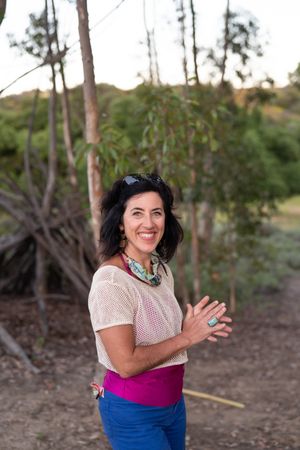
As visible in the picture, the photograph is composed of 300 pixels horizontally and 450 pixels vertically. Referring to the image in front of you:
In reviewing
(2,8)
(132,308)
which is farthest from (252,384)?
(132,308)

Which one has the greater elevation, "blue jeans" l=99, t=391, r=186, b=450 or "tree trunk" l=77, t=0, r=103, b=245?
"tree trunk" l=77, t=0, r=103, b=245

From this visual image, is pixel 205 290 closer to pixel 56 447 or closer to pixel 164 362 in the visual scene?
pixel 56 447

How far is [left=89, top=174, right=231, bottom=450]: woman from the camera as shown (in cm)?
185

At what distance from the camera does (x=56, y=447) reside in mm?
3613

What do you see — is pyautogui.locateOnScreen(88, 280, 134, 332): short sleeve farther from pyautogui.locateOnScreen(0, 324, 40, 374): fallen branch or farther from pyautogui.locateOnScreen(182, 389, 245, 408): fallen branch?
pyautogui.locateOnScreen(0, 324, 40, 374): fallen branch

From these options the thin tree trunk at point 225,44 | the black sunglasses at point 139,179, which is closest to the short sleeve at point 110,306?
the black sunglasses at point 139,179

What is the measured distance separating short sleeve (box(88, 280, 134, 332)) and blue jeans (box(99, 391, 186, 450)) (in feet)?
0.79

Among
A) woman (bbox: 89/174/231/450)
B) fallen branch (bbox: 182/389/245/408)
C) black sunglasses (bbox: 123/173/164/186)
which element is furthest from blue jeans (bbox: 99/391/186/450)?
fallen branch (bbox: 182/389/245/408)

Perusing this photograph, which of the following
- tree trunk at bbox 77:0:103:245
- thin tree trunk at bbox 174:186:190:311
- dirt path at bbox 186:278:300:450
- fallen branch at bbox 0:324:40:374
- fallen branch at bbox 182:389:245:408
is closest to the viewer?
tree trunk at bbox 77:0:103:245

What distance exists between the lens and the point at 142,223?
199 cm

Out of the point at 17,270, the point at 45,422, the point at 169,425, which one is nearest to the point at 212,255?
the point at 17,270

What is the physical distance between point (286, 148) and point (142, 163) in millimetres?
11022

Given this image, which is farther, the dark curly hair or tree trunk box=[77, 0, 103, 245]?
tree trunk box=[77, 0, 103, 245]

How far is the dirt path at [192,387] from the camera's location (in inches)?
151
